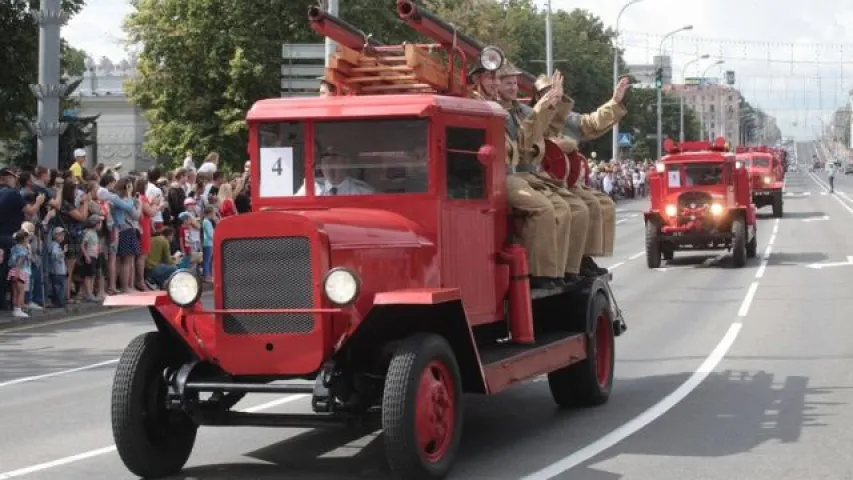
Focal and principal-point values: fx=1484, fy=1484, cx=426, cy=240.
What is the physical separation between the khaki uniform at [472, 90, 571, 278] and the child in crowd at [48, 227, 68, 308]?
1086cm

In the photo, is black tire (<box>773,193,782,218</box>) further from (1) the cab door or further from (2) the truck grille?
(2) the truck grille

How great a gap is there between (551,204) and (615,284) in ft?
51.9

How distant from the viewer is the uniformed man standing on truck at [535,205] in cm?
1099

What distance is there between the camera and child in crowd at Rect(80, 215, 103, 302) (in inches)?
841

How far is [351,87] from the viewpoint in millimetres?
10609

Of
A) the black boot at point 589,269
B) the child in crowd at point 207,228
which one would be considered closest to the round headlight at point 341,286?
the black boot at point 589,269

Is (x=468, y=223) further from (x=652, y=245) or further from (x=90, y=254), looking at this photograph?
(x=652, y=245)

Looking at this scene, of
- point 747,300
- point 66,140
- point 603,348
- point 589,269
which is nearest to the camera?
point 603,348

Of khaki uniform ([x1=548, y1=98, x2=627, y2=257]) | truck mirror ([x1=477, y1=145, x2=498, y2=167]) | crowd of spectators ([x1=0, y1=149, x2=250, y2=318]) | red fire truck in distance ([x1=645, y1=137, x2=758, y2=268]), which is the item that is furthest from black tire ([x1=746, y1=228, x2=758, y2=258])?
truck mirror ([x1=477, y1=145, x2=498, y2=167])

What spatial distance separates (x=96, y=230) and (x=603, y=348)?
1093cm

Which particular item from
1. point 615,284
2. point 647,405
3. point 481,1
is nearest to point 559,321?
point 647,405

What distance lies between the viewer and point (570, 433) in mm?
10820

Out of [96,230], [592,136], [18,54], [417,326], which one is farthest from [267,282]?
[18,54]

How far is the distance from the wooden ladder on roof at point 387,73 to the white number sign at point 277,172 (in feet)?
2.88
